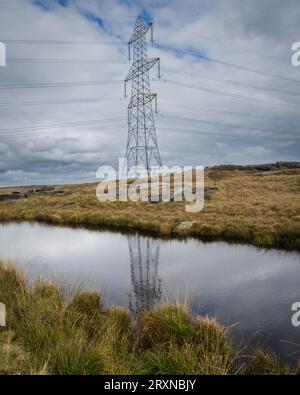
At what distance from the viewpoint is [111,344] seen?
6.49m

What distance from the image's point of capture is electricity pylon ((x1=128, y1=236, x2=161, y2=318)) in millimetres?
10344

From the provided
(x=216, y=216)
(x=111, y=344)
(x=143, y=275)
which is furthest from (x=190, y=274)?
(x=216, y=216)

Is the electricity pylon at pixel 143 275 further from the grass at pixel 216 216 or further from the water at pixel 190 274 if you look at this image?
the grass at pixel 216 216

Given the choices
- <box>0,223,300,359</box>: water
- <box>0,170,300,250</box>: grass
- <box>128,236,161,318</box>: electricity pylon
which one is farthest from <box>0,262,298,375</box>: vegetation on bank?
<box>0,170,300,250</box>: grass

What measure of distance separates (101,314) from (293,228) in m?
14.9

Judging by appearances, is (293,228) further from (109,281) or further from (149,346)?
(149,346)

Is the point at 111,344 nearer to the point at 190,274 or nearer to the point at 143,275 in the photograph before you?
the point at 143,275

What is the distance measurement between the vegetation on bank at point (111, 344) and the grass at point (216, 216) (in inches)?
502

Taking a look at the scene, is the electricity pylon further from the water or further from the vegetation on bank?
the vegetation on bank

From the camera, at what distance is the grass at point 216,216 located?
2092 centimetres

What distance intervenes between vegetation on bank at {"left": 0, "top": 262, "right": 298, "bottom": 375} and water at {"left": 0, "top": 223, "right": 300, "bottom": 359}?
99cm

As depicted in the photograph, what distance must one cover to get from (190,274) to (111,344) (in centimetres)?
767

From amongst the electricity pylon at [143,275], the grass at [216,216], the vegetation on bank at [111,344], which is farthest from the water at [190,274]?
the grass at [216,216]
